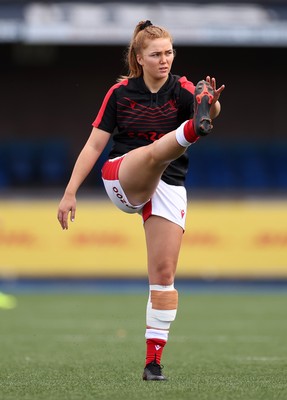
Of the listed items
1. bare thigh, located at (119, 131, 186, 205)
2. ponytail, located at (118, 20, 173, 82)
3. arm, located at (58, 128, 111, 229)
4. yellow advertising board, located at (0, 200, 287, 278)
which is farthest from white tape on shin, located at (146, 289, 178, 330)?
yellow advertising board, located at (0, 200, 287, 278)

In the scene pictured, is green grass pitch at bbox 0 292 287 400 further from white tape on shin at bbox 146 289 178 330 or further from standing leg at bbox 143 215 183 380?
white tape on shin at bbox 146 289 178 330

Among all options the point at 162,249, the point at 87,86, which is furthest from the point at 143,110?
the point at 87,86

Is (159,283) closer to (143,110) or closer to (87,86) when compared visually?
(143,110)

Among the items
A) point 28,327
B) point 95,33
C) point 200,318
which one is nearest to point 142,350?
point 28,327

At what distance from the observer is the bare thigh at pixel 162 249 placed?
5.77 m

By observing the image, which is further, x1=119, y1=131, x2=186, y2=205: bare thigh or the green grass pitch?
x1=119, y1=131, x2=186, y2=205: bare thigh

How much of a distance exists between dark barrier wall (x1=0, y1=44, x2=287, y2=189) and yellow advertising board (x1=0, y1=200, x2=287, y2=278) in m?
3.26

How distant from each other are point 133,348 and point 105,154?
8871 mm

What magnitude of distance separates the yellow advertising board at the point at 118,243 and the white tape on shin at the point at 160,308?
8772mm

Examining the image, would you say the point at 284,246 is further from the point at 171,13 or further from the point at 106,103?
the point at 106,103

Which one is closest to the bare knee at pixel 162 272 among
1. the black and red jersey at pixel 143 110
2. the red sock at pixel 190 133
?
the black and red jersey at pixel 143 110

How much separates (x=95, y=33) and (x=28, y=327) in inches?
260

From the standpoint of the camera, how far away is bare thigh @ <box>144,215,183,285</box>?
5770 mm

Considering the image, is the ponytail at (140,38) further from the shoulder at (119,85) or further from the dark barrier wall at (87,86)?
the dark barrier wall at (87,86)
